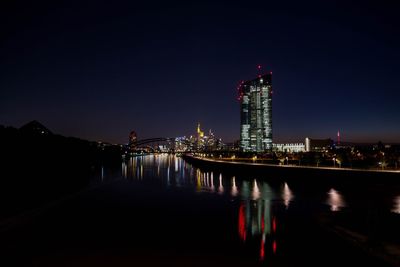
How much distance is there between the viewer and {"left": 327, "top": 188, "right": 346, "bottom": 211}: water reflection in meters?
18.8

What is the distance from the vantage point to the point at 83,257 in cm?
928

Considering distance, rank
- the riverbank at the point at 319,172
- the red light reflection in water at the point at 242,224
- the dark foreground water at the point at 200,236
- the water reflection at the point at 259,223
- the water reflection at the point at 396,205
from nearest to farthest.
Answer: the dark foreground water at the point at 200,236 → the water reflection at the point at 259,223 → the red light reflection in water at the point at 242,224 → the water reflection at the point at 396,205 → the riverbank at the point at 319,172

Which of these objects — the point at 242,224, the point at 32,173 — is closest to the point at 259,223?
the point at 242,224

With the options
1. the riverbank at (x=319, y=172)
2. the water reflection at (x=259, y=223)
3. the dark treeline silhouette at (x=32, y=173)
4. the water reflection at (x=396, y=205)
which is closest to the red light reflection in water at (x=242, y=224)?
the water reflection at (x=259, y=223)

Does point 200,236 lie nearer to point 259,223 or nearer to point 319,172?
point 259,223

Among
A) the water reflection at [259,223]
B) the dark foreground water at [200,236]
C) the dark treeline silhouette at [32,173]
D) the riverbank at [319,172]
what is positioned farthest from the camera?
the riverbank at [319,172]

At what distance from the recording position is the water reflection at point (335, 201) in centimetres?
1880

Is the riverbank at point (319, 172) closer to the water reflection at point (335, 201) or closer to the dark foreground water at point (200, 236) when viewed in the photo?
the water reflection at point (335, 201)

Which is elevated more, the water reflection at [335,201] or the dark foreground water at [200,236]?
the dark foreground water at [200,236]

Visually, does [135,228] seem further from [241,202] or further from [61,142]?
[61,142]

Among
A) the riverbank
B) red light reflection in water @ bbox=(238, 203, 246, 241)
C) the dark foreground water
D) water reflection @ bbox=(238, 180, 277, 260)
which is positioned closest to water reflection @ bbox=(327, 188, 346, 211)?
the dark foreground water

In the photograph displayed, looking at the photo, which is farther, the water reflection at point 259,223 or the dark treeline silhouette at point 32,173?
the dark treeline silhouette at point 32,173

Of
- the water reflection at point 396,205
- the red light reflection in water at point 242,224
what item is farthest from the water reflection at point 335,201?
the red light reflection in water at point 242,224

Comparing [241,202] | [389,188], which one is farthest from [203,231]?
[389,188]
